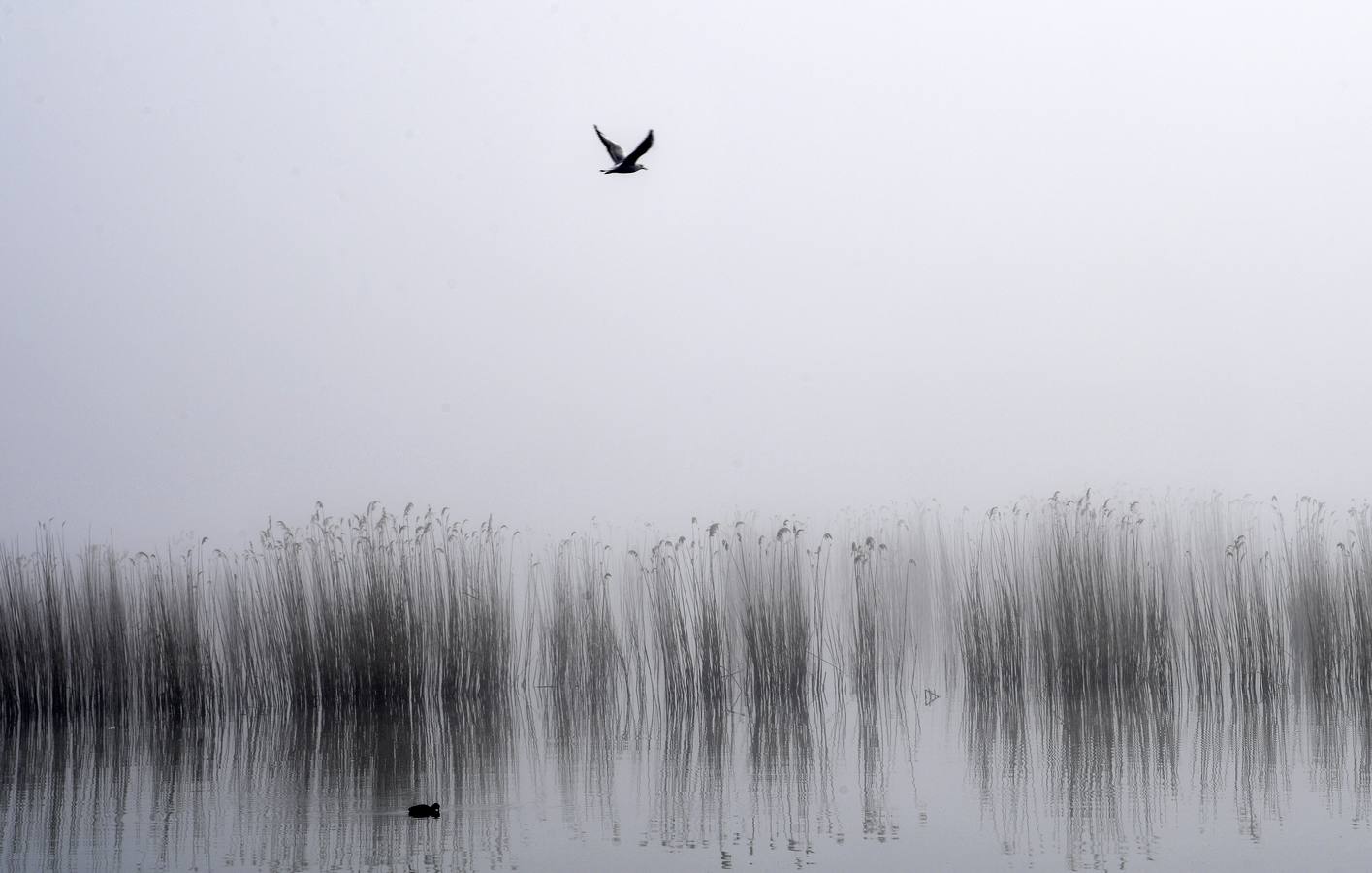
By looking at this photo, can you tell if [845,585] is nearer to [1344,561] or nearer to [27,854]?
[1344,561]

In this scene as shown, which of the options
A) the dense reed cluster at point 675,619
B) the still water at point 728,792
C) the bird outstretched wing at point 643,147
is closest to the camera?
the still water at point 728,792

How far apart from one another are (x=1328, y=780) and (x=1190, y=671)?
1967 mm

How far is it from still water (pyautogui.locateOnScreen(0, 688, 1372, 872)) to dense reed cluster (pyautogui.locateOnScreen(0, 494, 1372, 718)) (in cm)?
31

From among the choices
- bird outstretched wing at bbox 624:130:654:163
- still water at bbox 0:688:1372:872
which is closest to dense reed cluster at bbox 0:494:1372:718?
still water at bbox 0:688:1372:872

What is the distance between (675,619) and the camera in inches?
204

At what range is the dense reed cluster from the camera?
16.3 feet

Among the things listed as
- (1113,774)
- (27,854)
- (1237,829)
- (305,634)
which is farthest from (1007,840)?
(305,634)

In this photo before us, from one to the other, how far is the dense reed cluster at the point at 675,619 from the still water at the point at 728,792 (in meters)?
0.31

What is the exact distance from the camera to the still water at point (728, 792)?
2504mm

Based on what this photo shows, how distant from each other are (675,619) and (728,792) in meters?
2.03

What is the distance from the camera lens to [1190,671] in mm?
4996

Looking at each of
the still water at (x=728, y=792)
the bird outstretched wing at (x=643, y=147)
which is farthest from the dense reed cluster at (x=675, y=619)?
the bird outstretched wing at (x=643, y=147)

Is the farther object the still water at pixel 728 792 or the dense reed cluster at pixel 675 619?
the dense reed cluster at pixel 675 619

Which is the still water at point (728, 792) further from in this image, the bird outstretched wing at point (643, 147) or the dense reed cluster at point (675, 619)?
the bird outstretched wing at point (643, 147)
